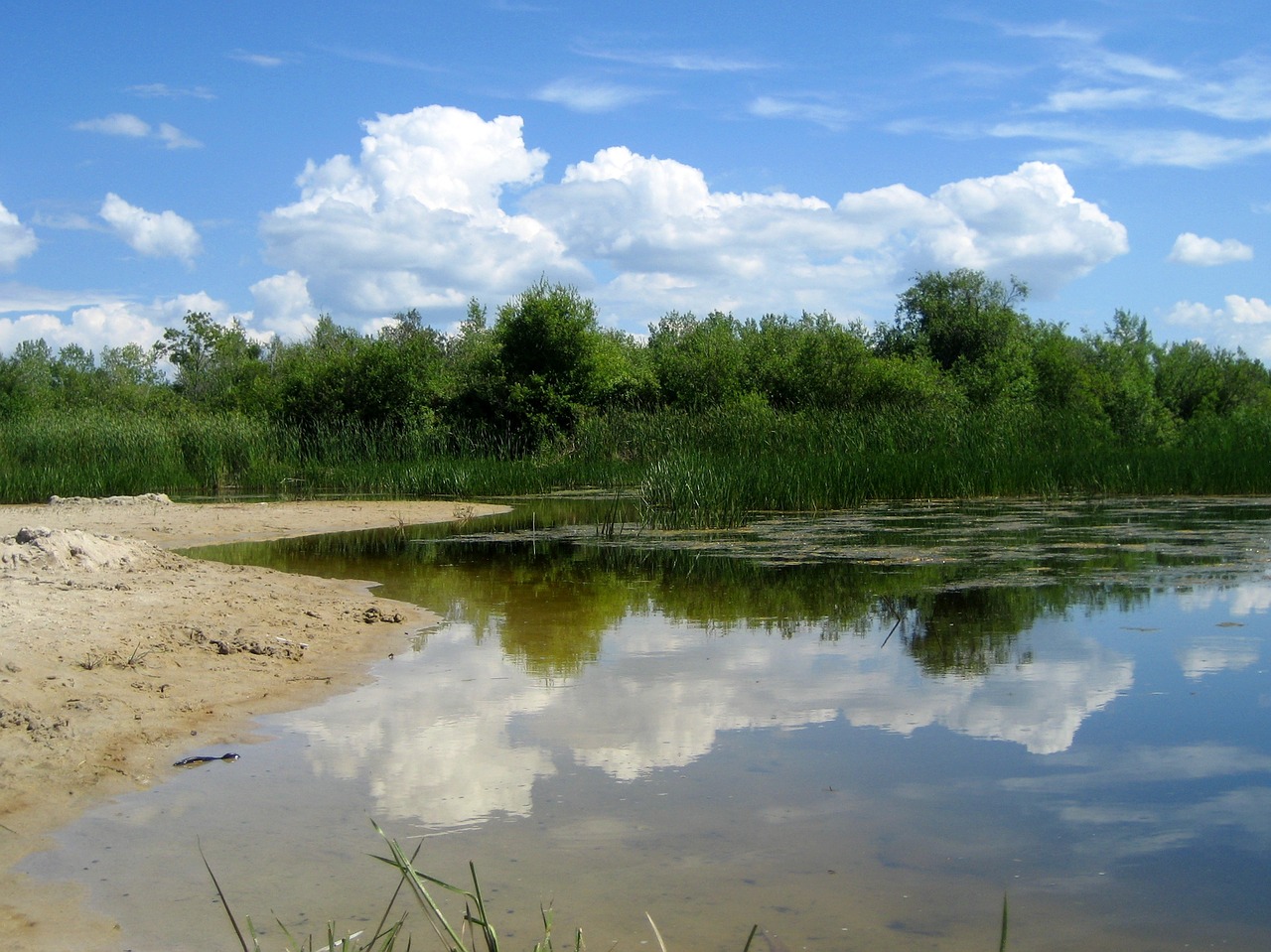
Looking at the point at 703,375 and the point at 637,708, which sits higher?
the point at 703,375

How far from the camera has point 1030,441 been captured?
1791 centimetres

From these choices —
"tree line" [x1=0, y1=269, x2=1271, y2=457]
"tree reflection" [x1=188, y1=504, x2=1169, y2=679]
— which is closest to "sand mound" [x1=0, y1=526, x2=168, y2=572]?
"tree reflection" [x1=188, y1=504, x2=1169, y2=679]

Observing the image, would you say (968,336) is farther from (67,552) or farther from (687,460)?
(67,552)

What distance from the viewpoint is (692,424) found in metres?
21.5

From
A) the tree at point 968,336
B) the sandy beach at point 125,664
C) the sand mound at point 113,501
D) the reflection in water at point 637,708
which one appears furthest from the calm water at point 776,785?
the tree at point 968,336

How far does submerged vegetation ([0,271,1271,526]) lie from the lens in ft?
51.1

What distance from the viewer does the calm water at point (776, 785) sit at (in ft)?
9.32

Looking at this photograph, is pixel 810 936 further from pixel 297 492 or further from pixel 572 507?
pixel 297 492

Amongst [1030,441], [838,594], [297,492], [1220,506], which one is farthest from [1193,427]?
[297,492]

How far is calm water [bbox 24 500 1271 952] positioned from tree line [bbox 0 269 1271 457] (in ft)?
46.9

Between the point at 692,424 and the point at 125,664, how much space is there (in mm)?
16777

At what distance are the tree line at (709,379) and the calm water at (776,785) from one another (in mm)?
14291

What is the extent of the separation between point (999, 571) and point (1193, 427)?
12671 millimetres

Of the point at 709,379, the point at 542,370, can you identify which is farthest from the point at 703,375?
the point at 542,370
